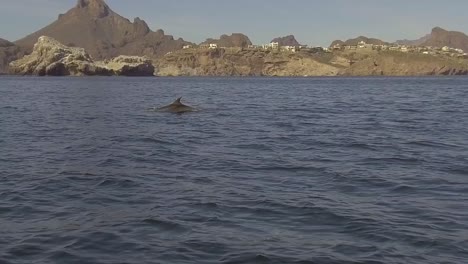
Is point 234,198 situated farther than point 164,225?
Yes

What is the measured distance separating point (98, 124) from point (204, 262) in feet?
97.0

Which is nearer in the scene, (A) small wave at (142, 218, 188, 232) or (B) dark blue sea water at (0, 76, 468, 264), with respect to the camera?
(B) dark blue sea water at (0, 76, 468, 264)

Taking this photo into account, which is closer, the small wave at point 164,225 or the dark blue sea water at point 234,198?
the dark blue sea water at point 234,198

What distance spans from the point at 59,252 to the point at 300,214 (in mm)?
6244

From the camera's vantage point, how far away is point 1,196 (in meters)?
16.6

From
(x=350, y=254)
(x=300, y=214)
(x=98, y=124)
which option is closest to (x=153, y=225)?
(x=300, y=214)

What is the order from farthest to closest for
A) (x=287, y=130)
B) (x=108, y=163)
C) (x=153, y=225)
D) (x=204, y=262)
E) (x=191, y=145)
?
1. (x=287, y=130)
2. (x=191, y=145)
3. (x=108, y=163)
4. (x=153, y=225)
5. (x=204, y=262)

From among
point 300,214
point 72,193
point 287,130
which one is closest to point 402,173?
point 300,214

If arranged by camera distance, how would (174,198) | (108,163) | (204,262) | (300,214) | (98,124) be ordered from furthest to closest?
1. (98,124)
2. (108,163)
3. (174,198)
4. (300,214)
5. (204,262)

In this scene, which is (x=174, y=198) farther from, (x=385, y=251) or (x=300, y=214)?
(x=385, y=251)

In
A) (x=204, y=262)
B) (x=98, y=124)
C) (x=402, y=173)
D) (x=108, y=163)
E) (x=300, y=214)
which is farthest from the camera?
(x=98, y=124)

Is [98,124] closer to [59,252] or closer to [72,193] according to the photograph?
[72,193]

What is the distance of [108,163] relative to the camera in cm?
2244

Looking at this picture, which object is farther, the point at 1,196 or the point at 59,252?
the point at 1,196
